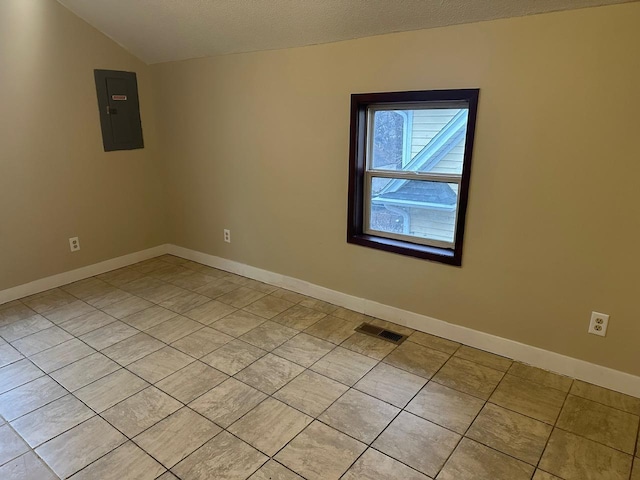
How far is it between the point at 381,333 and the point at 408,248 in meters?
0.61

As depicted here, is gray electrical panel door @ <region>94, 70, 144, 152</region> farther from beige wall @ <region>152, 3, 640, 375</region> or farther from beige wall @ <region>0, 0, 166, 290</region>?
beige wall @ <region>152, 3, 640, 375</region>

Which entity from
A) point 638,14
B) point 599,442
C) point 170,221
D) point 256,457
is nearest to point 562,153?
point 638,14

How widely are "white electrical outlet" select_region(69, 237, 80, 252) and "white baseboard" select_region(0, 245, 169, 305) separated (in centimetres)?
19

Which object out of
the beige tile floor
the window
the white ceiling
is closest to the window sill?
the window

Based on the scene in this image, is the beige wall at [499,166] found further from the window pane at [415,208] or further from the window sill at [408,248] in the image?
the window pane at [415,208]

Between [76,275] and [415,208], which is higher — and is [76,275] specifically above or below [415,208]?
below

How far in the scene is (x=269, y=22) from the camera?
2725 millimetres

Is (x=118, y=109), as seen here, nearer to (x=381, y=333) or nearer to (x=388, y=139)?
(x=388, y=139)

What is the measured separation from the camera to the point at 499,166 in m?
2.34

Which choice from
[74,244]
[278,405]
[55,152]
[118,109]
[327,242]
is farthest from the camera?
[118,109]

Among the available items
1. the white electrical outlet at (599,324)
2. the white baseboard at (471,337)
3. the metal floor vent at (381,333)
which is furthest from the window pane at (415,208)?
the white electrical outlet at (599,324)

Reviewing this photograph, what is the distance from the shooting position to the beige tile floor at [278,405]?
5.73 feet

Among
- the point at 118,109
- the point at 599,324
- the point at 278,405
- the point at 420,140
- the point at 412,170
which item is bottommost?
the point at 278,405

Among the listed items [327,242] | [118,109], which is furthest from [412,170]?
[118,109]
